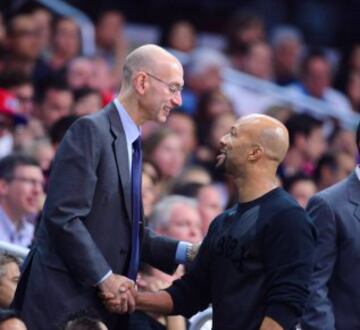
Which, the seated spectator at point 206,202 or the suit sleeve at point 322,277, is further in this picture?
the seated spectator at point 206,202

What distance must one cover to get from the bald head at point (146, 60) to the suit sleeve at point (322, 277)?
1034 millimetres

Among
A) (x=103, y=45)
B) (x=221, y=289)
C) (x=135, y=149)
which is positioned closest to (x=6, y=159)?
(x=135, y=149)

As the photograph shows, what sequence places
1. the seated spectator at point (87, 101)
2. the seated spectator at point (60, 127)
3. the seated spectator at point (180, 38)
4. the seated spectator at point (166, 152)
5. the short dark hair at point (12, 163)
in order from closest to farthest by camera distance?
the short dark hair at point (12, 163) → the seated spectator at point (60, 127) → the seated spectator at point (87, 101) → the seated spectator at point (166, 152) → the seated spectator at point (180, 38)

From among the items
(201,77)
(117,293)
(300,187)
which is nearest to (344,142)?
(201,77)

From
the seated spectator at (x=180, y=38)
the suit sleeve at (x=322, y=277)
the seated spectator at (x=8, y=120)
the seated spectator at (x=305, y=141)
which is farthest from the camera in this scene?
the seated spectator at (x=180, y=38)

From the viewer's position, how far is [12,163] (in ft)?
30.0

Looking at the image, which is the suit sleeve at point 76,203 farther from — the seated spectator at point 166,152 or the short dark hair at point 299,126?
the short dark hair at point 299,126

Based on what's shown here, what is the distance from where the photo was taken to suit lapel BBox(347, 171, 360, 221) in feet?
21.7

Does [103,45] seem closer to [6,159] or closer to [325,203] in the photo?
[6,159]

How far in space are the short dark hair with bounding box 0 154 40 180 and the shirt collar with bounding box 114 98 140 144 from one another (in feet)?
8.61

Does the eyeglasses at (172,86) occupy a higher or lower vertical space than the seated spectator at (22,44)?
higher

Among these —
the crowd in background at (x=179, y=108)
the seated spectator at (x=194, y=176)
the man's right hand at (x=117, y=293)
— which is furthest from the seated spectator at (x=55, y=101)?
the man's right hand at (x=117, y=293)

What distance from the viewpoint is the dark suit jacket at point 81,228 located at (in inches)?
241

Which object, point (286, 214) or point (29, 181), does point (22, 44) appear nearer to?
point (29, 181)
